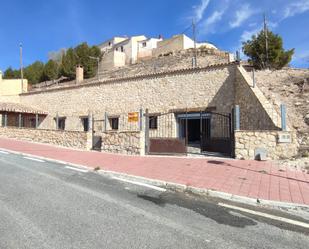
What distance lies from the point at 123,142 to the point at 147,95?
23.5 ft

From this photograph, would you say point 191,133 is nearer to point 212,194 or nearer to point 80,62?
point 212,194

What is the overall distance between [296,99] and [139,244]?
47.2 ft

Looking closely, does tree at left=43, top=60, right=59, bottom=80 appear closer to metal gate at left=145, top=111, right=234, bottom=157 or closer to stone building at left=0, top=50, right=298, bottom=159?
stone building at left=0, top=50, right=298, bottom=159

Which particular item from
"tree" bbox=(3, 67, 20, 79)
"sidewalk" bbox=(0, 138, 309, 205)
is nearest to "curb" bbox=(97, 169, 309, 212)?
"sidewalk" bbox=(0, 138, 309, 205)

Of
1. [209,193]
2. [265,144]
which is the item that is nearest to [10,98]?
[265,144]

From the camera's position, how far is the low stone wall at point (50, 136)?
1561cm

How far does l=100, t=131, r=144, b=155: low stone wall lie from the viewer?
41.3ft

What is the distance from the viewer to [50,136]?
17.7m

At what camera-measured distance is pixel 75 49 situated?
150 ft

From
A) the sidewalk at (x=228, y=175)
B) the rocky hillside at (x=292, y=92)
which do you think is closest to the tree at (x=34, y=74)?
the rocky hillside at (x=292, y=92)

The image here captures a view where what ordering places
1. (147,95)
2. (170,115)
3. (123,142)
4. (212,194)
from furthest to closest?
1. (147,95)
2. (170,115)
3. (123,142)
4. (212,194)

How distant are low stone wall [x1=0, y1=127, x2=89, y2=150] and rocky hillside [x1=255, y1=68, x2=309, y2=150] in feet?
36.1

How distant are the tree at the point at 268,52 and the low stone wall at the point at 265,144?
594 inches

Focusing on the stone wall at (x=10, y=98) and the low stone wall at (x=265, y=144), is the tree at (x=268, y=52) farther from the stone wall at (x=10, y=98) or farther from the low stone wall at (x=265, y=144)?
the stone wall at (x=10, y=98)
